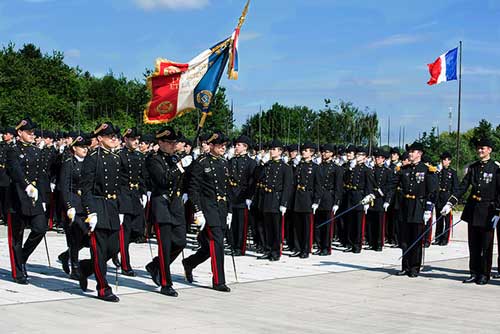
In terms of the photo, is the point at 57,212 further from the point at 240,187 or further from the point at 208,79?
the point at 208,79

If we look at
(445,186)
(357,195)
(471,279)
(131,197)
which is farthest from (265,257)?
(445,186)

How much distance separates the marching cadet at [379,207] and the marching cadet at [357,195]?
0.97 ft

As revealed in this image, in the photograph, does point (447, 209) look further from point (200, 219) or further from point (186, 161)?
point (186, 161)

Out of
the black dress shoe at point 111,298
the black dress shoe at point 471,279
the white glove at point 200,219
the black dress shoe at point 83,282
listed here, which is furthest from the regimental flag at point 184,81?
the black dress shoe at point 471,279

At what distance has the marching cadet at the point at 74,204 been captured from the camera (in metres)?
10.4

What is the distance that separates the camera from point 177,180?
9680mm

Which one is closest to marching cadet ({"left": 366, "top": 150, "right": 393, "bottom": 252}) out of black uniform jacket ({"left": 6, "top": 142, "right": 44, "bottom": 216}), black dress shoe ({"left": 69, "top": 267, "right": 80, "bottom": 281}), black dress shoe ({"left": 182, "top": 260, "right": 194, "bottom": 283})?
black dress shoe ({"left": 182, "top": 260, "right": 194, "bottom": 283})

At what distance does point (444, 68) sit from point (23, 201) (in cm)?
1597

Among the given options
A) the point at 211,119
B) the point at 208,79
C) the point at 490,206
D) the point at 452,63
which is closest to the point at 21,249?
the point at 208,79

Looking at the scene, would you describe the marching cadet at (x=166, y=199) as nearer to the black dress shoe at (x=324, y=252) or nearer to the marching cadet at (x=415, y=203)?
the marching cadet at (x=415, y=203)

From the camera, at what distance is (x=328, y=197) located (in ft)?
49.5

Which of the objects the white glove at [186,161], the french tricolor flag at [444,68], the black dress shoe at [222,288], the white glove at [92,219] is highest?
the french tricolor flag at [444,68]

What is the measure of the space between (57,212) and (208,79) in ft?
26.8

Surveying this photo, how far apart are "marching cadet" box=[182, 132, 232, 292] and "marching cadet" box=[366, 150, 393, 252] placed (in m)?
6.37
